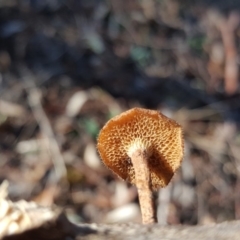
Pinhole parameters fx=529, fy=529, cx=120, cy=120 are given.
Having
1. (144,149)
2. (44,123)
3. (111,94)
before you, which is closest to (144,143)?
(144,149)

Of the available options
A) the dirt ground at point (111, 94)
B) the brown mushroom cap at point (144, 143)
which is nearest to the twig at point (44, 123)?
the dirt ground at point (111, 94)

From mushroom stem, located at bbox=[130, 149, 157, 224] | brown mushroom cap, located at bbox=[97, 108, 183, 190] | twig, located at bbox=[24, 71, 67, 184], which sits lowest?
mushroom stem, located at bbox=[130, 149, 157, 224]

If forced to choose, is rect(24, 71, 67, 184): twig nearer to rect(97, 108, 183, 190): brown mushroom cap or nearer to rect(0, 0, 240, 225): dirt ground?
rect(0, 0, 240, 225): dirt ground

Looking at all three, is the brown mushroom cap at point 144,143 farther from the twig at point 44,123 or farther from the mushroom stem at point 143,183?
the twig at point 44,123

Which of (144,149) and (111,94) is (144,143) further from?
(111,94)

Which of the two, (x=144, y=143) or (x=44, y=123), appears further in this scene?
(x=44, y=123)

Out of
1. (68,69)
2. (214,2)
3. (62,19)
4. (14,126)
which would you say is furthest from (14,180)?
(214,2)

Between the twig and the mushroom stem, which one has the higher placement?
the twig

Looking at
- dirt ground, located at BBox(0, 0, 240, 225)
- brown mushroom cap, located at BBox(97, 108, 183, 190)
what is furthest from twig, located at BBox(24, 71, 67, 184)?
brown mushroom cap, located at BBox(97, 108, 183, 190)
